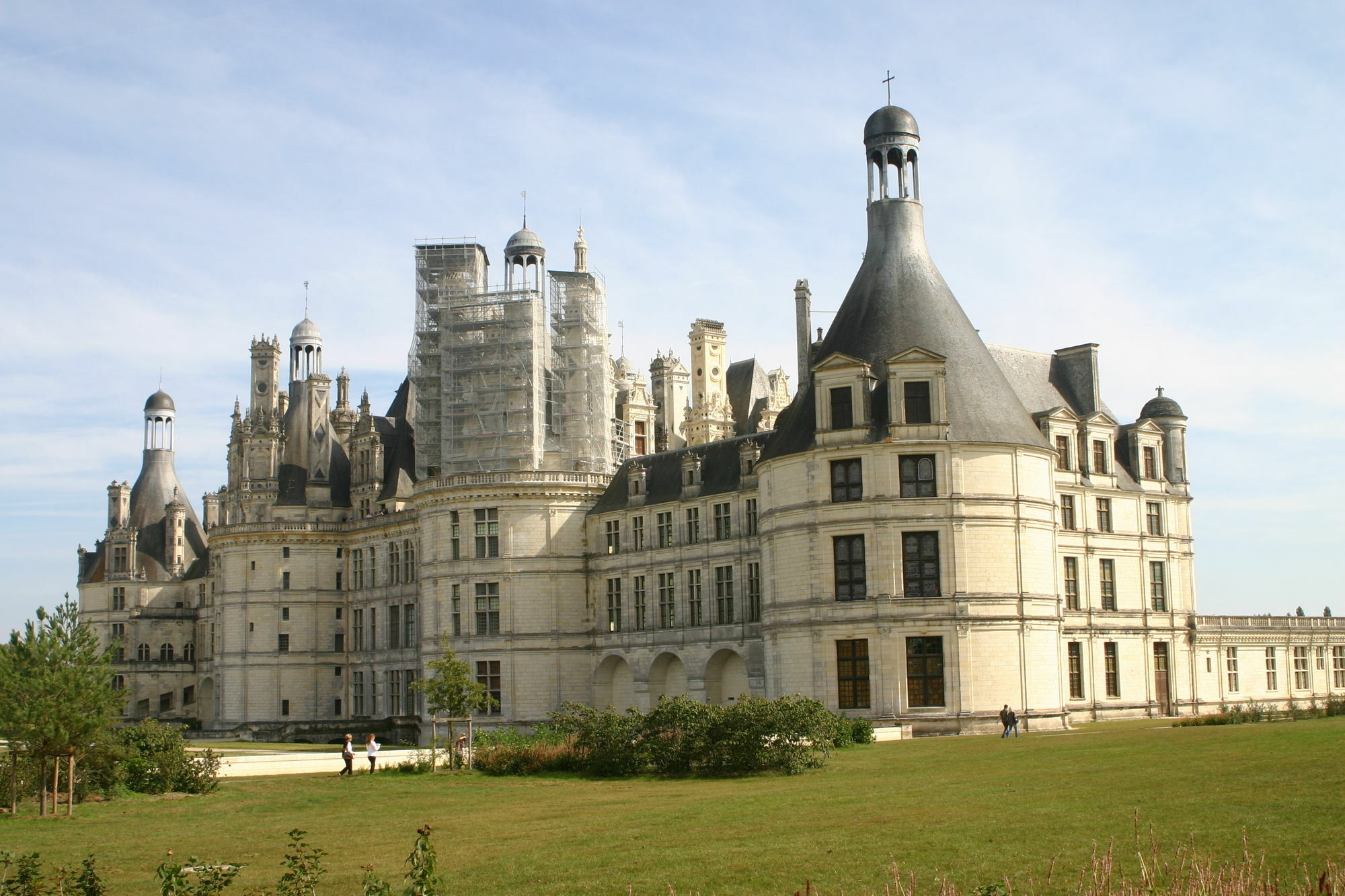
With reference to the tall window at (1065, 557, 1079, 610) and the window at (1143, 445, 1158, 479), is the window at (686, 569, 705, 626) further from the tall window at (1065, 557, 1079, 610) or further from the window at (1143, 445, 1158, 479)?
the window at (1143, 445, 1158, 479)

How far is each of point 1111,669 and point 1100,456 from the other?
823 centimetres

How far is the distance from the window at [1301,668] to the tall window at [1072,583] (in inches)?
573

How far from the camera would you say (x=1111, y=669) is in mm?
54594

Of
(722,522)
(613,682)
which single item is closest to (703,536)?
(722,522)

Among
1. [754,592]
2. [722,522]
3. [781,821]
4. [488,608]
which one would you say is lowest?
[781,821]

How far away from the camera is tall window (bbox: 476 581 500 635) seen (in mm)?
63969

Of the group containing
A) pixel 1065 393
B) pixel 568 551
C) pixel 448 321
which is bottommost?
pixel 568 551

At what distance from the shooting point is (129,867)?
20.3 m

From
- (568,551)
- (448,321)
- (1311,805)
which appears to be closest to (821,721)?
(1311,805)

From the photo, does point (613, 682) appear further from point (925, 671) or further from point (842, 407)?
point (842, 407)

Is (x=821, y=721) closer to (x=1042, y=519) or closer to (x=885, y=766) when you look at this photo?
(x=885, y=766)

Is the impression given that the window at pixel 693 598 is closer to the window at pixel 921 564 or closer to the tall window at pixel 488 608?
the tall window at pixel 488 608

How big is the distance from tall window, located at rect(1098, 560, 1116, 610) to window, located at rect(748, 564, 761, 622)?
1295cm

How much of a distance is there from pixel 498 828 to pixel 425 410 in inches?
1931
